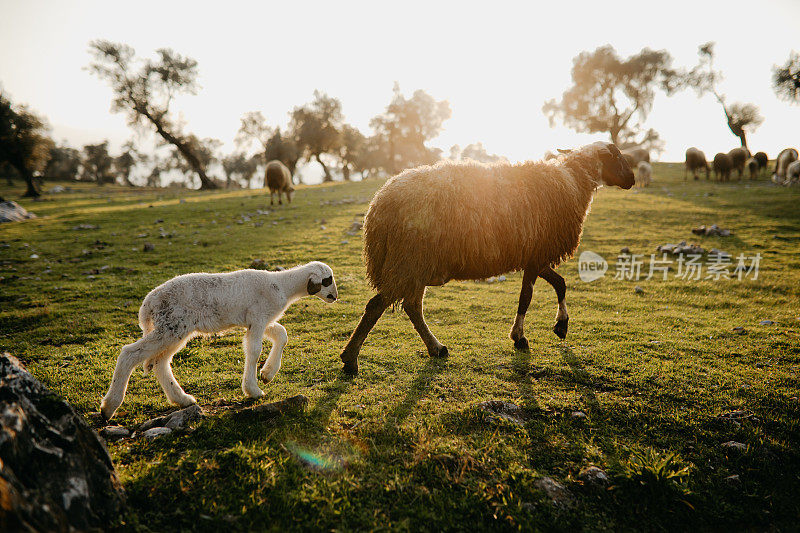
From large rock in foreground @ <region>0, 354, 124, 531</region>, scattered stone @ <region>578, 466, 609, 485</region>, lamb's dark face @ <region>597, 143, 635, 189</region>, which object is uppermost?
lamb's dark face @ <region>597, 143, 635, 189</region>

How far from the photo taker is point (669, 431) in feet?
14.4

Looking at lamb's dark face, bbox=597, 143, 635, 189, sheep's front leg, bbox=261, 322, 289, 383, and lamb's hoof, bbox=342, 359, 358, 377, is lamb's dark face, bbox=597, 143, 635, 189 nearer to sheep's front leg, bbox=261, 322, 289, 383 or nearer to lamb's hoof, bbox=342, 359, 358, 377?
lamb's hoof, bbox=342, 359, 358, 377

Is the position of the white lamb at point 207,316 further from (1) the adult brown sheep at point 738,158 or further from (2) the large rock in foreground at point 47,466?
(1) the adult brown sheep at point 738,158

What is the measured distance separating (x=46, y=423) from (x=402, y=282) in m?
3.85

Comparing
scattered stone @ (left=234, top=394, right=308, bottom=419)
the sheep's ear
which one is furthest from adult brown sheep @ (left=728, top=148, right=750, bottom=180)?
scattered stone @ (left=234, top=394, right=308, bottom=419)

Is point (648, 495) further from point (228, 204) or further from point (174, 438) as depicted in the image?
point (228, 204)

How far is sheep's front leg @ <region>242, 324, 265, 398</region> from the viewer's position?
15.6ft

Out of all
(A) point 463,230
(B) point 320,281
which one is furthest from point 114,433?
(A) point 463,230

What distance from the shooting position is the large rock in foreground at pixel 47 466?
2.09 meters

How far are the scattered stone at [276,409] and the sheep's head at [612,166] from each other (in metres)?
6.75

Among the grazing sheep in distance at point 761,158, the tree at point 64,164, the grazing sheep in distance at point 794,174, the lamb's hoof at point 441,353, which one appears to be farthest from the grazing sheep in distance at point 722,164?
the tree at point 64,164

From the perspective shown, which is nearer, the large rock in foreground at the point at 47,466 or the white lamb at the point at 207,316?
the large rock in foreground at the point at 47,466

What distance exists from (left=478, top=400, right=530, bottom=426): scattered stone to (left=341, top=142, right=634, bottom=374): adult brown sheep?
68.4 inches

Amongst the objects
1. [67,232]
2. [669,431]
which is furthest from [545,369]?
[67,232]
